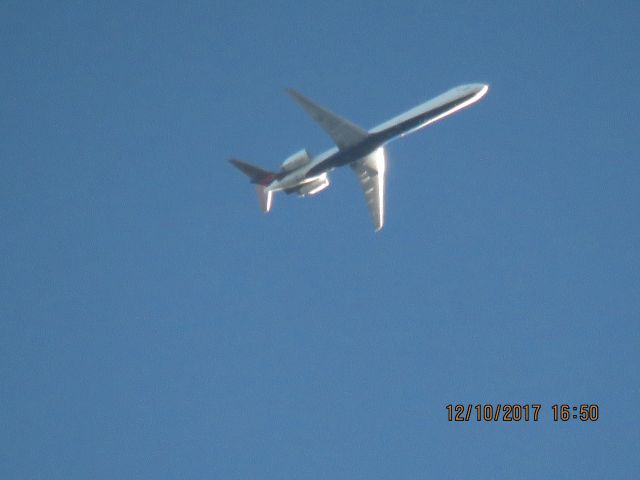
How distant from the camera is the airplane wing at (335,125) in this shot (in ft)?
194

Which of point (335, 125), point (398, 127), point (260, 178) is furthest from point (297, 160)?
point (398, 127)

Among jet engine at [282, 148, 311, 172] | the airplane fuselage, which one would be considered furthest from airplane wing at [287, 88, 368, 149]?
jet engine at [282, 148, 311, 172]

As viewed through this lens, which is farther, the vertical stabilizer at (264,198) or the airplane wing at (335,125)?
the vertical stabilizer at (264,198)

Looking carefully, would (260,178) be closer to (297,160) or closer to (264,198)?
(264,198)

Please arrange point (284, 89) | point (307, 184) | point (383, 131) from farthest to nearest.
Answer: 1. point (307, 184)
2. point (383, 131)
3. point (284, 89)

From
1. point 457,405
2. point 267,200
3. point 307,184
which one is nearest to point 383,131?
point 307,184

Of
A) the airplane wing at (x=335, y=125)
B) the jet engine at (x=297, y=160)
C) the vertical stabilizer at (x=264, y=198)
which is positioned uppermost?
the airplane wing at (x=335, y=125)

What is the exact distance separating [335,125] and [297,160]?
18.2 feet

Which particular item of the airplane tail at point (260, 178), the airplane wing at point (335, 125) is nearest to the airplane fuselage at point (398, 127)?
the airplane wing at point (335, 125)

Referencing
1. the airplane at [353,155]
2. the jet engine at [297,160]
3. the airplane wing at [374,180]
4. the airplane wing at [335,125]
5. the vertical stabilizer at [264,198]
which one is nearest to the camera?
the airplane wing at [335,125]

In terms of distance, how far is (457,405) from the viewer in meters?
59.8

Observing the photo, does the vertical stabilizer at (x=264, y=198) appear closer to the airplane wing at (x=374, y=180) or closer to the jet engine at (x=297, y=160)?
the jet engine at (x=297, y=160)

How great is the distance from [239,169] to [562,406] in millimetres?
32548

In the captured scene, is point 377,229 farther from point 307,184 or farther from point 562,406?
point 562,406
